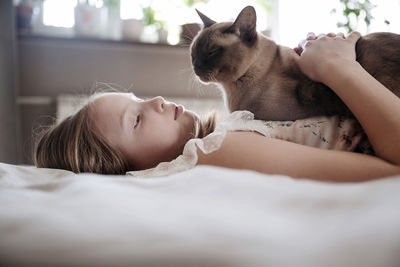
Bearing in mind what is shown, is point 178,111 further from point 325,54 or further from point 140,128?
point 325,54

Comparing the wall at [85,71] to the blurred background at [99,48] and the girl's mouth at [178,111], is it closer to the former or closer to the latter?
the blurred background at [99,48]

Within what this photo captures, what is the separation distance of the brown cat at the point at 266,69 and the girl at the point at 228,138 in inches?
2.3

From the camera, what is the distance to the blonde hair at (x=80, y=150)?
3.11 ft

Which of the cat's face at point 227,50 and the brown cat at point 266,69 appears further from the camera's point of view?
the cat's face at point 227,50

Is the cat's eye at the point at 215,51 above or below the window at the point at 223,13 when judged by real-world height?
below

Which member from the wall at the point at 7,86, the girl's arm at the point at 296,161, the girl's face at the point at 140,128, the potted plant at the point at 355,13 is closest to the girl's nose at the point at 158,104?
the girl's face at the point at 140,128

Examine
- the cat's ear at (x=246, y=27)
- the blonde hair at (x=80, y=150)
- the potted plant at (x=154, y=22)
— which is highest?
the potted plant at (x=154, y=22)

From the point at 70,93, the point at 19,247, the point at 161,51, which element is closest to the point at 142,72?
the point at 161,51

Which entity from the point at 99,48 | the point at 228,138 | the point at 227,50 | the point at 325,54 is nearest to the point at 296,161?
the point at 228,138

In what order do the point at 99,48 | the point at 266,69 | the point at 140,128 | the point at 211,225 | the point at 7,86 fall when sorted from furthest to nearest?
the point at 99,48, the point at 7,86, the point at 266,69, the point at 140,128, the point at 211,225

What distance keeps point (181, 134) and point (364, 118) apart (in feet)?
1.65

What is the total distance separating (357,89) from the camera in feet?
2.64

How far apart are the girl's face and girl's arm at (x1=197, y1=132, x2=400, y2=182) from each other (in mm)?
220

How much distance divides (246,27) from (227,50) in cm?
10
